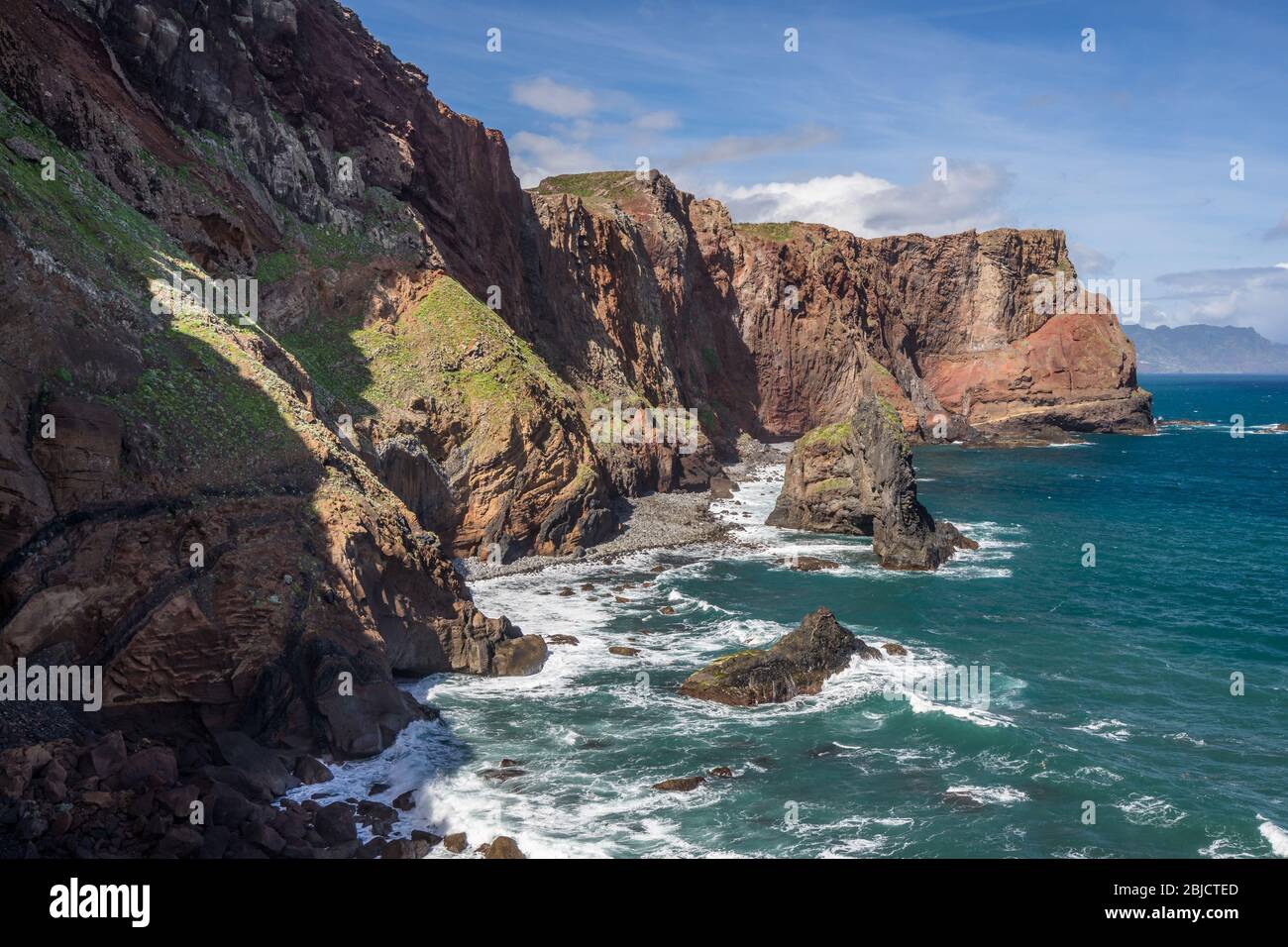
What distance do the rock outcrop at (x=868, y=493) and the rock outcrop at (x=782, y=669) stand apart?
63.5ft

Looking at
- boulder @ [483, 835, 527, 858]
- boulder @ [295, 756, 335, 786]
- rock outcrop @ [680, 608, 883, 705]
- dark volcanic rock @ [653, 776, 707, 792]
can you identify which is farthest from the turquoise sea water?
boulder @ [483, 835, 527, 858]

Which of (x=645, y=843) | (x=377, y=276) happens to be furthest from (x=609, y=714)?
(x=377, y=276)

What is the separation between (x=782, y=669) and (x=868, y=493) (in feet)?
95.0

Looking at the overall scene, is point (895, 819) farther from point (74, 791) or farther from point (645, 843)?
point (74, 791)

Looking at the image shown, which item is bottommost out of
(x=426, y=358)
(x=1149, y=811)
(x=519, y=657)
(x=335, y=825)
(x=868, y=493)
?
(x=1149, y=811)

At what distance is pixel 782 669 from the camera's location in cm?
3572

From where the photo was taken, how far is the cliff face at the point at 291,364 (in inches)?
1037

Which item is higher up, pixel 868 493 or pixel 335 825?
pixel 868 493

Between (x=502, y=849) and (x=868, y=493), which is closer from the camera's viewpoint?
(x=502, y=849)

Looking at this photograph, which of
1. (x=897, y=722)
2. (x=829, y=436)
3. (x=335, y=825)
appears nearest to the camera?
(x=335, y=825)

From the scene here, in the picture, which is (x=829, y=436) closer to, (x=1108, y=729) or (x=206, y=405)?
(x=1108, y=729)

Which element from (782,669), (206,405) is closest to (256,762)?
(206,405)

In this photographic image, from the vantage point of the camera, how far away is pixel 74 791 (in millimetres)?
21047

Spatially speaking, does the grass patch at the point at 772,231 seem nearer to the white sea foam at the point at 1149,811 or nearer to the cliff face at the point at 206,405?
the cliff face at the point at 206,405
